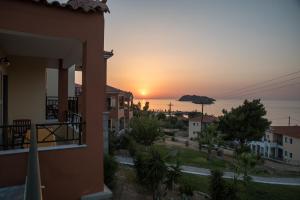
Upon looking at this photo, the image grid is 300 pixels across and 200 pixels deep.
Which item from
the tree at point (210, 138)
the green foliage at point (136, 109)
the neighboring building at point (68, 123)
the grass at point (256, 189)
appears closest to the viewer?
the neighboring building at point (68, 123)

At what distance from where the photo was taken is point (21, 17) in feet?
15.5

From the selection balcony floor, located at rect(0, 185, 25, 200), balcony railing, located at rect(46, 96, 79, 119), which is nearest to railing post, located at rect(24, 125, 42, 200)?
balcony floor, located at rect(0, 185, 25, 200)

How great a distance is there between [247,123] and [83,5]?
3071 centimetres

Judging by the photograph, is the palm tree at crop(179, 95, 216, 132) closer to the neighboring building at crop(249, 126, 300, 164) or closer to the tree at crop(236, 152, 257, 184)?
the neighboring building at crop(249, 126, 300, 164)

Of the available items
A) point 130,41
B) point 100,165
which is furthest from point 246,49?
point 100,165

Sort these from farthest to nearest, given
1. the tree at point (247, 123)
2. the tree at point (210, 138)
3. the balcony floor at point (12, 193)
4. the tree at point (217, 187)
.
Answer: the tree at point (247, 123), the tree at point (210, 138), the tree at point (217, 187), the balcony floor at point (12, 193)

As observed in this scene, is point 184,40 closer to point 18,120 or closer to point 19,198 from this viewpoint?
point 18,120

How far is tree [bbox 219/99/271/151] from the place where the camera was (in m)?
31.8

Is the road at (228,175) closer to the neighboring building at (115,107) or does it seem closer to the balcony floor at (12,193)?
the neighboring building at (115,107)

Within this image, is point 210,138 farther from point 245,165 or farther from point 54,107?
point 54,107

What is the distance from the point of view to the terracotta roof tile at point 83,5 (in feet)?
16.1

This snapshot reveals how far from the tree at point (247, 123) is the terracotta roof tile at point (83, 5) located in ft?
96.2

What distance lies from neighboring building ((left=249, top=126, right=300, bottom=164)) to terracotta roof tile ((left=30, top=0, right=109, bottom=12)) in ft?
122

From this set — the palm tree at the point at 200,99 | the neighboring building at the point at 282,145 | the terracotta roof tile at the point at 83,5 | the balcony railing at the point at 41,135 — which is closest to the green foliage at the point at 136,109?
the palm tree at the point at 200,99
